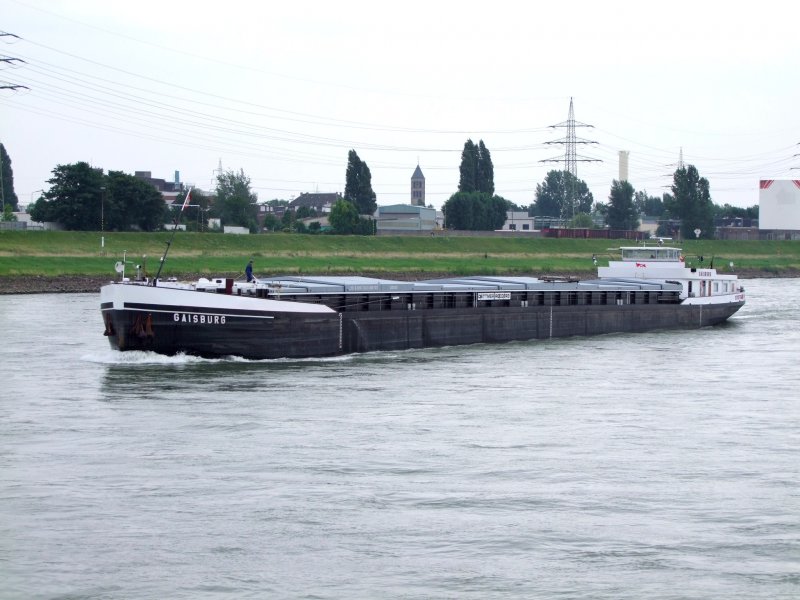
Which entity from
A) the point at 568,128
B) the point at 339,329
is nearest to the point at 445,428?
the point at 339,329

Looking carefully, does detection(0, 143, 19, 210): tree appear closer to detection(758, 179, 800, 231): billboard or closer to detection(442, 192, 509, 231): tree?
detection(442, 192, 509, 231): tree

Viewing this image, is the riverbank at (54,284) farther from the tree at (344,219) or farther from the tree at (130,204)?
the tree at (344,219)

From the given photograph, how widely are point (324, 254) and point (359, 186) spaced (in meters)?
38.0

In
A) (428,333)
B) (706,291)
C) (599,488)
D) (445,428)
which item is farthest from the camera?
(706,291)

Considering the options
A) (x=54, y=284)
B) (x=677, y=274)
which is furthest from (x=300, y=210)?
(x=677, y=274)

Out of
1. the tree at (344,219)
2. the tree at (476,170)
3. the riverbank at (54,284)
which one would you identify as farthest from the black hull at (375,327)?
the tree at (476,170)

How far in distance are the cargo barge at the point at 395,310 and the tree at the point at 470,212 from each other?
7085 cm

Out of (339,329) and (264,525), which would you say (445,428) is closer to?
(264,525)

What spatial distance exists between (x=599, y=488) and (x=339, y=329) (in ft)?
74.7

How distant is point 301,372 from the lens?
3819cm

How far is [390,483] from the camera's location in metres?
22.1

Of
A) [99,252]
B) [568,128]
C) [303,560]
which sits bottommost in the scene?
[303,560]

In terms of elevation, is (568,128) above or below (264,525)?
above

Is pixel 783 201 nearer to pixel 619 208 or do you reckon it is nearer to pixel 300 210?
pixel 619 208
